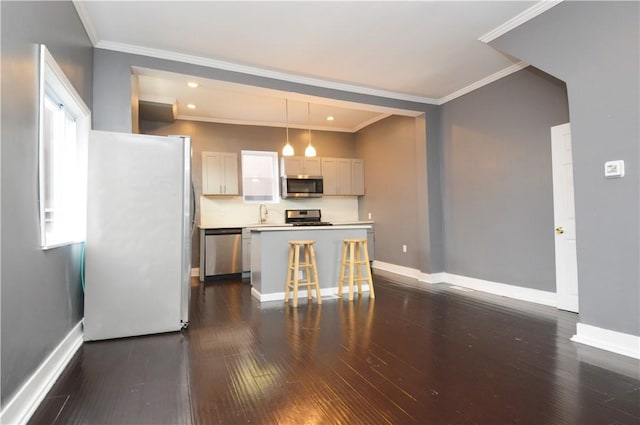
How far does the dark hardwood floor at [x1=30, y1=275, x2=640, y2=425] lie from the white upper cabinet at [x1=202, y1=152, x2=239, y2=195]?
300 cm

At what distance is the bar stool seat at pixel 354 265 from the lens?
430cm

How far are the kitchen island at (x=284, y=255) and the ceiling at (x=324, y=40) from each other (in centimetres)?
180

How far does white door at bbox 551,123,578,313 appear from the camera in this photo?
11.7ft

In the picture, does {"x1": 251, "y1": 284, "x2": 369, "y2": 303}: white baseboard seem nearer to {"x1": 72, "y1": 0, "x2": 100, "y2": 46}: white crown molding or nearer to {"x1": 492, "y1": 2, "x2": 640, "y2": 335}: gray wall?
{"x1": 492, "y1": 2, "x2": 640, "y2": 335}: gray wall

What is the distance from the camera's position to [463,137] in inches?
193

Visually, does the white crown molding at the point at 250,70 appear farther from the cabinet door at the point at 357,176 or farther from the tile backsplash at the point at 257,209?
the tile backsplash at the point at 257,209

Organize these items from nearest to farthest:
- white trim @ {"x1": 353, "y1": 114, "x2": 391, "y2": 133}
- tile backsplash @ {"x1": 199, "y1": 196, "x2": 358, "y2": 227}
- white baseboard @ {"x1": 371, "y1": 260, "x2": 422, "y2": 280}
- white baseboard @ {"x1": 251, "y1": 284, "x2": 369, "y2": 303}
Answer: white baseboard @ {"x1": 251, "y1": 284, "x2": 369, "y2": 303} < white baseboard @ {"x1": 371, "y1": 260, "x2": 422, "y2": 280} < tile backsplash @ {"x1": 199, "y1": 196, "x2": 358, "y2": 227} < white trim @ {"x1": 353, "y1": 114, "x2": 391, "y2": 133}

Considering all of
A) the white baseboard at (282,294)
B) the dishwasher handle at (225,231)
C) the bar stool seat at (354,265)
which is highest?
the dishwasher handle at (225,231)

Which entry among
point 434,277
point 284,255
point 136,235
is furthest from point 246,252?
point 434,277

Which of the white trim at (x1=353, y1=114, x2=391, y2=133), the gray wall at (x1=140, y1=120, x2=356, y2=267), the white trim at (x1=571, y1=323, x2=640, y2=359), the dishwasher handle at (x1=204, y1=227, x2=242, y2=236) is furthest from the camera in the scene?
the white trim at (x1=353, y1=114, x2=391, y2=133)

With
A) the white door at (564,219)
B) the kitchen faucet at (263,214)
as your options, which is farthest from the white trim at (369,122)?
the white door at (564,219)

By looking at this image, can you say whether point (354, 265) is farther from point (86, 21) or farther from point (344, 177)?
point (86, 21)

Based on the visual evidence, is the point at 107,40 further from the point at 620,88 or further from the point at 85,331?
the point at 620,88

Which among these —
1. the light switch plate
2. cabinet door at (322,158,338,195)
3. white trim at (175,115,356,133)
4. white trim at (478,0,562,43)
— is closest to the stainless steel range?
cabinet door at (322,158,338,195)
